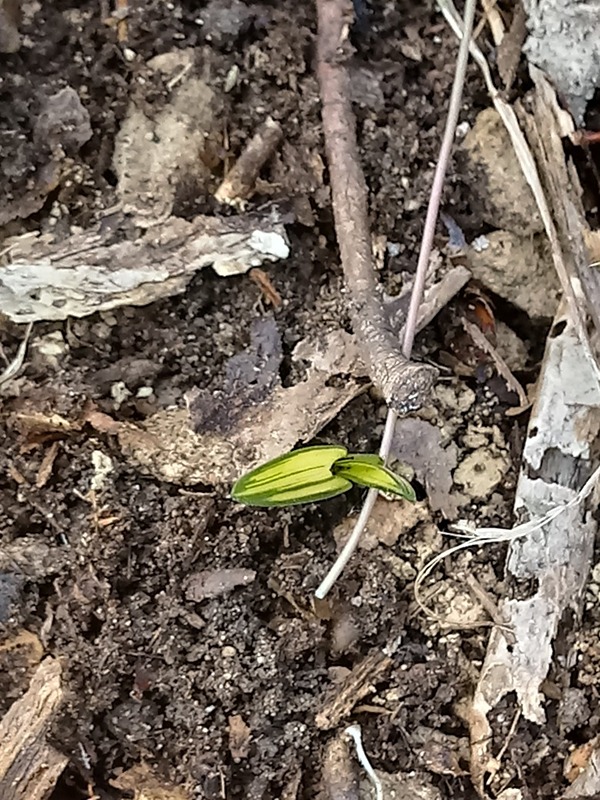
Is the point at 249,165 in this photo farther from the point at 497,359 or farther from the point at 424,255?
the point at 497,359

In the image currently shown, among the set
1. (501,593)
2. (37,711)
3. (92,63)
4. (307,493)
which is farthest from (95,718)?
(92,63)

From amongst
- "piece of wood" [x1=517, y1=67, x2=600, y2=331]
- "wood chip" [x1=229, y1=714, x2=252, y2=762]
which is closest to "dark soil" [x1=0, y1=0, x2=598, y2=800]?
"wood chip" [x1=229, y1=714, x2=252, y2=762]

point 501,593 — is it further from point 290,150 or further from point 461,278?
point 290,150

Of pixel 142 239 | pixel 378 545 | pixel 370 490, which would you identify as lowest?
pixel 378 545

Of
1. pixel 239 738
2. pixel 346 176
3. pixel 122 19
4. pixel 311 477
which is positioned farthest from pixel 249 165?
pixel 239 738

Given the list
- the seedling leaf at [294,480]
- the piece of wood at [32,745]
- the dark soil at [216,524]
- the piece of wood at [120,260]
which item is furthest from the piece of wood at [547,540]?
the piece of wood at [32,745]

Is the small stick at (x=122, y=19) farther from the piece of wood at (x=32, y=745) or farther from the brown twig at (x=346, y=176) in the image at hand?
the piece of wood at (x=32, y=745)
